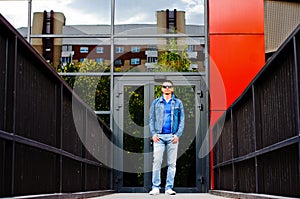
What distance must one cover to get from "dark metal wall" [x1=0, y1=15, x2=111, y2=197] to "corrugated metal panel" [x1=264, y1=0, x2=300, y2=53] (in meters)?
4.93

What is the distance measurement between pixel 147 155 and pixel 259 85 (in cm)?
573

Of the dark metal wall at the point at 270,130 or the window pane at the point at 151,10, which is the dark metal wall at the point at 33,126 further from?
the window pane at the point at 151,10

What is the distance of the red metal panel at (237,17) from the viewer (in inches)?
454

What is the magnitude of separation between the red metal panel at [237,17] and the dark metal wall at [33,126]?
4.59m

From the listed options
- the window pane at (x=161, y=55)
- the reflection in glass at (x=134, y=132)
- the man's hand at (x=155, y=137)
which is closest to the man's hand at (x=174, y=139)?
the man's hand at (x=155, y=137)

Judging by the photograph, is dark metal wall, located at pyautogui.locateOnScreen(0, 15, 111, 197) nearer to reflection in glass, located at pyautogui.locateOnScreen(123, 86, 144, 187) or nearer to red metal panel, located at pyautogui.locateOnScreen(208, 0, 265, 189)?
reflection in glass, located at pyautogui.locateOnScreen(123, 86, 144, 187)

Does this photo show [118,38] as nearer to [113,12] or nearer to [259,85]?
[113,12]

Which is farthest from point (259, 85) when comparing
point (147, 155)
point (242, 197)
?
point (147, 155)

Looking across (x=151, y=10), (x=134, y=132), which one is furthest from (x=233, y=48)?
(x=134, y=132)

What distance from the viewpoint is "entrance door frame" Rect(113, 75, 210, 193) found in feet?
37.6

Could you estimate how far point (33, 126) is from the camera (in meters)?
5.07

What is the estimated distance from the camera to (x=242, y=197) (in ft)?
23.1

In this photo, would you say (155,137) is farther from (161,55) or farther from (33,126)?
(33,126)

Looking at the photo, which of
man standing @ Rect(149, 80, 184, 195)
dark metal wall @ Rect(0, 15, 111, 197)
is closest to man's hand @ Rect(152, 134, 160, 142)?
man standing @ Rect(149, 80, 184, 195)
